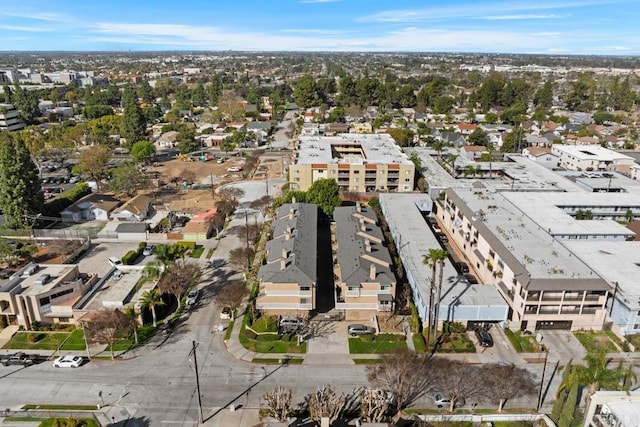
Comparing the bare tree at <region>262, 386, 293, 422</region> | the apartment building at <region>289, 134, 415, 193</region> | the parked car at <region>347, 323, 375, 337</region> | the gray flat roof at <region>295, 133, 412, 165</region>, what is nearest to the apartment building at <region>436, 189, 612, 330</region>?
the parked car at <region>347, 323, 375, 337</region>

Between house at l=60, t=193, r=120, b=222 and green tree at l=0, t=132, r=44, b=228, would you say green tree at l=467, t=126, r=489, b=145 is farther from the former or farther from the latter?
green tree at l=0, t=132, r=44, b=228

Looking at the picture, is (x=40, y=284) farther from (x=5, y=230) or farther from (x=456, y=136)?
(x=456, y=136)

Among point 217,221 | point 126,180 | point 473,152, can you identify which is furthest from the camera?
point 473,152

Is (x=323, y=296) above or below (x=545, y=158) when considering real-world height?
below

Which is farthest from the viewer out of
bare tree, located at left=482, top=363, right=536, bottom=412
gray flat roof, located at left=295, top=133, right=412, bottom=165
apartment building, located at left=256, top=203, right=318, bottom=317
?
gray flat roof, located at left=295, top=133, right=412, bottom=165

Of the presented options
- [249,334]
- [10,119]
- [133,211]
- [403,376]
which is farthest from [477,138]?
[10,119]

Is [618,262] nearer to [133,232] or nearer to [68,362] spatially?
[68,362]

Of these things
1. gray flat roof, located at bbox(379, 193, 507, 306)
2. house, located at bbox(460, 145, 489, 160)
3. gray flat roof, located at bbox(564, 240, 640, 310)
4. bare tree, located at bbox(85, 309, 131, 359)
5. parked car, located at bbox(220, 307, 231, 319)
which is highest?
house, located at bbox(460, 145, 489, 160)

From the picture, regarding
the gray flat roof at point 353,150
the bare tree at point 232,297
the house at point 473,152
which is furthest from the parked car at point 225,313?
the house at point 473,152
